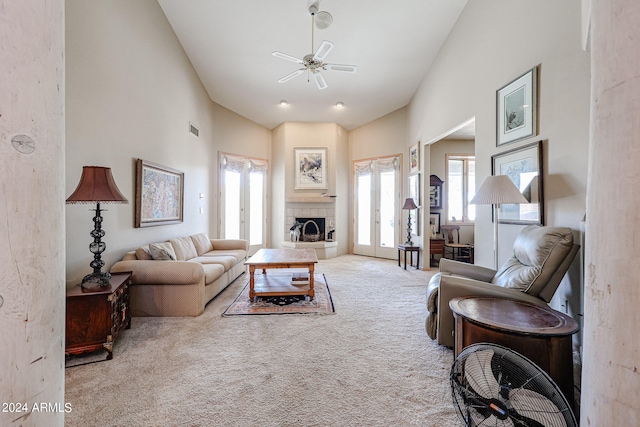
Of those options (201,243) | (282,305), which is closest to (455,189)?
(282,305)

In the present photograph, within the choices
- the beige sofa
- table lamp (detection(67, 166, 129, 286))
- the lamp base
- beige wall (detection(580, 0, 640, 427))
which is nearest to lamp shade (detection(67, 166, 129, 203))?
table lamp (detection(67, 166, 129, 286))

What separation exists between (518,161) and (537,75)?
2.58ft

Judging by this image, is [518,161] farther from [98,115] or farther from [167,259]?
[98,115]

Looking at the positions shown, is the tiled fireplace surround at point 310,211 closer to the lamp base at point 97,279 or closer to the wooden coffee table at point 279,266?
the wooden coffee table at point 279,266

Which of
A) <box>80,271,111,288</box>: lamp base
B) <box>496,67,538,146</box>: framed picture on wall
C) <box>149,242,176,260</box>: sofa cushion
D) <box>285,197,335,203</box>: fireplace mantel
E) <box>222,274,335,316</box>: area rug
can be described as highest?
<box>496,67,538,146</box>: framed picture on wall

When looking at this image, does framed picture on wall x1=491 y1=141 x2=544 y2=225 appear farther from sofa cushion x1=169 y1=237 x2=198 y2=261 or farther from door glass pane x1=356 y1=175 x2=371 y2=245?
sofa cushion x1=169 y1=237 x2=198 y2=261

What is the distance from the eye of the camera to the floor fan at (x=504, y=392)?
1.02m

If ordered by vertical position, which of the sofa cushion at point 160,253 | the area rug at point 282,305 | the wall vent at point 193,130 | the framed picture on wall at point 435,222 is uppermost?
the wall vent at point 193,130

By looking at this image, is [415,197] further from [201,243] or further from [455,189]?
[201,243]

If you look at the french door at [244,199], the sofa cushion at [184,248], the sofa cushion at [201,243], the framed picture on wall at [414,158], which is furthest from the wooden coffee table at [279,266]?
the framed picture on wall at [414,158]

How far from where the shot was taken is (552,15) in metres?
2.31

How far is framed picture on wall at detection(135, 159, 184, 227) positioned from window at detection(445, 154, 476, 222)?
5.55m

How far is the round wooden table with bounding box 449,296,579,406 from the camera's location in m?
1.40

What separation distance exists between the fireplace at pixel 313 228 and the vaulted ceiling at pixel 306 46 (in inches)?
104
